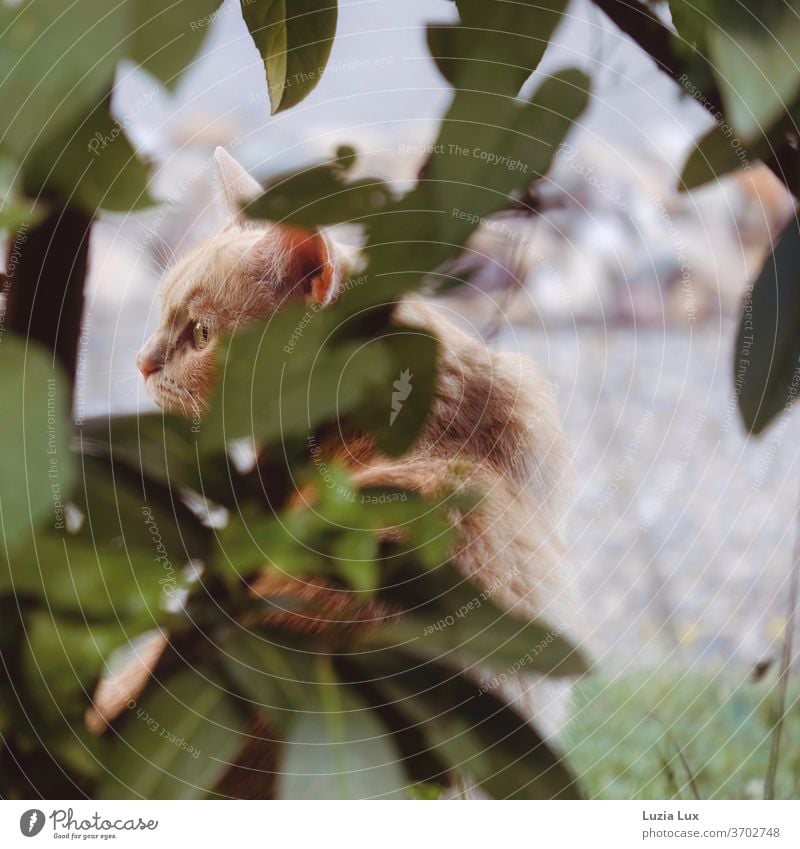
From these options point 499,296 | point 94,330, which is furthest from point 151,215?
point 499,296

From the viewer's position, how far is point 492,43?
391 millimetres

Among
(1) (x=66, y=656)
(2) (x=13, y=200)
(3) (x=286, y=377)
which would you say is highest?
(2) (x=13, y=200)

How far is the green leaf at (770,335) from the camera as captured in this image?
415 millimetres

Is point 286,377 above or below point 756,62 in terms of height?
below

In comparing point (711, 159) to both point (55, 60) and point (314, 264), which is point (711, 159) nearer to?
point (314, 264)

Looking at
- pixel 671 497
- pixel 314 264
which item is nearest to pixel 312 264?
pixel 314 264

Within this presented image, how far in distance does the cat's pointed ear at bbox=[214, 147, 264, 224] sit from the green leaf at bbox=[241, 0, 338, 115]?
31 millimetres

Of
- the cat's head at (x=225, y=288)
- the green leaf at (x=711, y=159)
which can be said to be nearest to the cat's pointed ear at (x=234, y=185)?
the cat's head at (x=225, y=288)

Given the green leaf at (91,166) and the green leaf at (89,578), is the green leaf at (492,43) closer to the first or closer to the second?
the green leaf at (91,166)

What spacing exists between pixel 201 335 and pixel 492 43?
0.19m

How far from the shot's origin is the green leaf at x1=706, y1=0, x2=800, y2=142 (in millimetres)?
393

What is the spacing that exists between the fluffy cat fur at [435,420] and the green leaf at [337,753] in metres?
0.01
